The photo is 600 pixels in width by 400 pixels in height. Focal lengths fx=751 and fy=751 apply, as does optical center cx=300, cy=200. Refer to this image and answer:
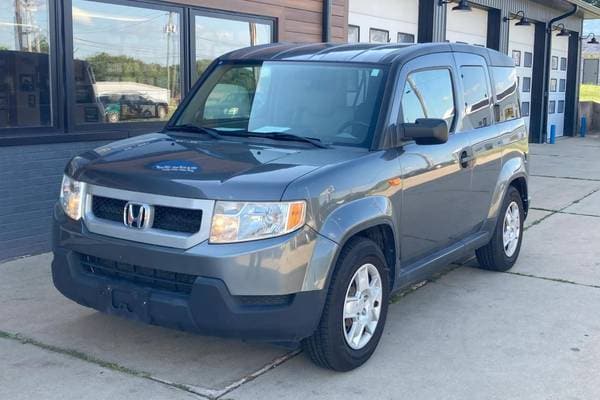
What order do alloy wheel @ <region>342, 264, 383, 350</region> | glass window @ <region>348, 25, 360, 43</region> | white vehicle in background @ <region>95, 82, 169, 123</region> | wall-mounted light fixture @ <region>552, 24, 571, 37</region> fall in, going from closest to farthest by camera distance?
alloy wheel @ <region>342, 264, 383, 350</region> < white vehicle in background @ <region>95, 82, 169, 123</region> < glass window @ <region>348, 25, 360, 43</region> < wall-mounted light fixture @ <region>552, 24, 571, 37</region>

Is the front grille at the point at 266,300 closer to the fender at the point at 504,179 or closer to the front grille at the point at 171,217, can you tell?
the front grille at the point at 171,217

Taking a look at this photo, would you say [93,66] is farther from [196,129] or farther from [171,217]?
[171,217]

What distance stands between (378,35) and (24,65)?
7.84 m

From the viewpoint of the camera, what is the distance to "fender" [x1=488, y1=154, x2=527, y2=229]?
6.15 m

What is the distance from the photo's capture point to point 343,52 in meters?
5.23

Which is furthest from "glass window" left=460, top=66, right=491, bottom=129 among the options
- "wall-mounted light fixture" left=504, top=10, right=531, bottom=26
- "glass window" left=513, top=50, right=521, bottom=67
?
"glass window" left=513, top=50, right=521, bottom=67

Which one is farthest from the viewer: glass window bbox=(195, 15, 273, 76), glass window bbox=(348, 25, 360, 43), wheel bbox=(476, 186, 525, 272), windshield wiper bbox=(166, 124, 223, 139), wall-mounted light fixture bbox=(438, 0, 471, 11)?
wall-mounted light fixture bbox=(438, 0, 471, 11)

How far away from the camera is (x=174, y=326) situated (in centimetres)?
390

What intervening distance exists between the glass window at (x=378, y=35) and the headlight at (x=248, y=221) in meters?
9.79

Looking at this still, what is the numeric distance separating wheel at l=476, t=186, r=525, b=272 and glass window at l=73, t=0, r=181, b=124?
3885 mm

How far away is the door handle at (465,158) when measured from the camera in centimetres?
550

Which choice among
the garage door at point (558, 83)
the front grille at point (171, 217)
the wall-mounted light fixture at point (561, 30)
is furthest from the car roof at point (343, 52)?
the garage door at point (558, 83)

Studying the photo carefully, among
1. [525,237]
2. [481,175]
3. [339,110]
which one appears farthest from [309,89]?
[525,237]

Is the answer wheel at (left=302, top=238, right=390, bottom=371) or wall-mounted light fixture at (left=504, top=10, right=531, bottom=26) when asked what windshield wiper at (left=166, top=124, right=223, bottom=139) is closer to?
wheel at (left=302, top=238, right=390, bottom=371)
